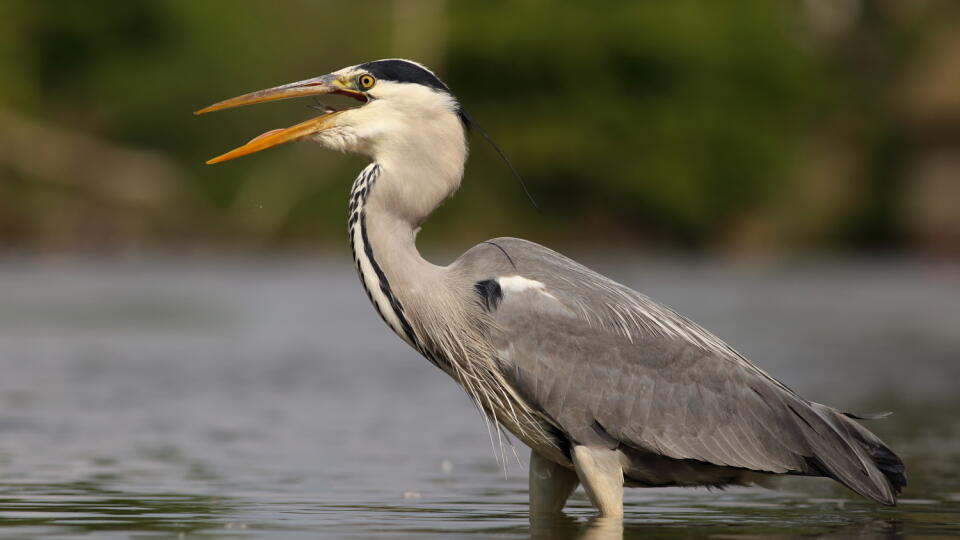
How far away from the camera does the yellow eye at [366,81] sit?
838cm

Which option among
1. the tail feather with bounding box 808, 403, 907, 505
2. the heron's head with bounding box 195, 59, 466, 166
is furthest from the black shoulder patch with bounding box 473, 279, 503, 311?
the tail feather with bounding box 808, 403, 907, 505

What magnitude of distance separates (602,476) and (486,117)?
31.3 m

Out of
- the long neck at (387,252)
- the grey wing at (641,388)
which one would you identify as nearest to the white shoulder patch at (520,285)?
the grey wing at (641,388)

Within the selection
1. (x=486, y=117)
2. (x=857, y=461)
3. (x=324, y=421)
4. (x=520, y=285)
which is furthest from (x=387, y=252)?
(x=486, y=117)

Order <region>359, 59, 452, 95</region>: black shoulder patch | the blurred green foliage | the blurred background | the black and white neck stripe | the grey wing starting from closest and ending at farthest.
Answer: the grey wing, the black and white neck stripe, <region>359, 59, 452, 95</region>: black shoulder patch, the blurred background, the blurred green foliage

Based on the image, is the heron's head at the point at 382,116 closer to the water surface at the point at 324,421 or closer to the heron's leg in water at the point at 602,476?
the heron's leg in water at the point at 602,476

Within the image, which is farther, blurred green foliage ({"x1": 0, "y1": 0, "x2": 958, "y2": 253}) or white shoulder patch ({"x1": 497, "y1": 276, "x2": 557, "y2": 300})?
blurred green foliage ({"x1": 0, "y1": 0, "x2": 958, "y2": 253})

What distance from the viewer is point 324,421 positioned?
42.7 ft

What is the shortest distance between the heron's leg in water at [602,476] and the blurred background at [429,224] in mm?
753

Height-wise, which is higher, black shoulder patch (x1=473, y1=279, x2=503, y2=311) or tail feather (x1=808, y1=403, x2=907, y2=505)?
black shoulder patch (x1=473, y1=279, x2=503, y2=311)

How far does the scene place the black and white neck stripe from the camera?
8.25 m

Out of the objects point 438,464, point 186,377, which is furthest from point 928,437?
point 186,377

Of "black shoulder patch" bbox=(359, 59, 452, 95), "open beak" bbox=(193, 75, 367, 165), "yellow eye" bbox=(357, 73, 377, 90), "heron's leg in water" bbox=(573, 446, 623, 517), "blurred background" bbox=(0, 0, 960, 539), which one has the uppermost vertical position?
"blurred background" bbox=(0, 0, 960, 539)

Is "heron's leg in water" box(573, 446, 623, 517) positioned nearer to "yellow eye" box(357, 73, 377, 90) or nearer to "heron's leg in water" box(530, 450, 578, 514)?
"heron's leg in water" box(530, 450, 578, 514)
